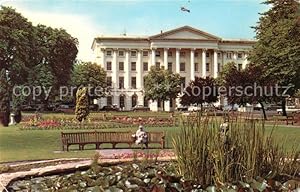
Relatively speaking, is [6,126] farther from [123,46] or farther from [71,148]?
[123,46]

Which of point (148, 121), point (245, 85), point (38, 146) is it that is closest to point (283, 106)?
point (245, 85)

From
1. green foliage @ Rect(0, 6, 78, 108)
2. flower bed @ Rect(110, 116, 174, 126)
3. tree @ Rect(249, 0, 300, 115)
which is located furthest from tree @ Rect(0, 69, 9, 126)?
tree @ Rect(249, 0, 300, 115)

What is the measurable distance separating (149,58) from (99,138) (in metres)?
1.45

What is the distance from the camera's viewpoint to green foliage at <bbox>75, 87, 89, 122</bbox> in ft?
34.2

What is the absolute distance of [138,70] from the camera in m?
8.55

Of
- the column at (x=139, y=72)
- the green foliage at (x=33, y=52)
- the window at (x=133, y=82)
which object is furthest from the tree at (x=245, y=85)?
the green foliage at (x=33, y=52)

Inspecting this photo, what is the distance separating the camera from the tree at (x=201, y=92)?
25.5 ft

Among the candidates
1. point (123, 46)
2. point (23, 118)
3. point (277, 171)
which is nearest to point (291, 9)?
point (123, 46)

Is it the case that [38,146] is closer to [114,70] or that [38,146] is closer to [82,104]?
[114,70]

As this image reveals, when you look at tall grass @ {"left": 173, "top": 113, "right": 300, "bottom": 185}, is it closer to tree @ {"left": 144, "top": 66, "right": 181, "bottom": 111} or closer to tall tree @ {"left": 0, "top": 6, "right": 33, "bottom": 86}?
tree @ {"left": 144, "top": 66, "right": 181, "bottom": 111}

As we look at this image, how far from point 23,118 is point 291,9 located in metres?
6.36

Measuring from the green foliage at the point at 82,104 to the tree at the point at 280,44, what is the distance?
3.21 m

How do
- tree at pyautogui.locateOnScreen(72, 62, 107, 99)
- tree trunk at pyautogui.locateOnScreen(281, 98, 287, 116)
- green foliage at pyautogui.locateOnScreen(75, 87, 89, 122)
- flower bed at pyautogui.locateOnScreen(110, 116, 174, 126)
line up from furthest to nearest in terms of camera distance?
green foliage at pyautogui.locateOnScreen(75, 87, 89, 122) < tree trunk at pyautogui.locateOnScreen(281, 98, 287, 116) < flower bed at pyautogui.locateOnScreen(110, 116, 174, 126) < tree at pyautogui.locateOnScreen(72, 62, 107, 99)

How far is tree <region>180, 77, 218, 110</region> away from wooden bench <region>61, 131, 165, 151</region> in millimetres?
686
